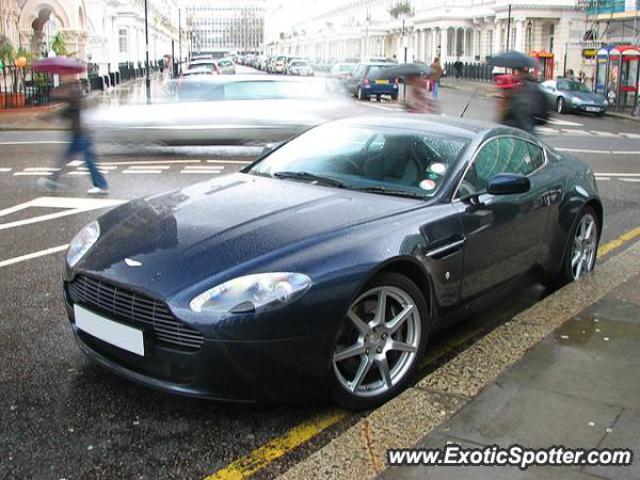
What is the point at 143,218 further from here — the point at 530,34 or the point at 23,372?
the point at 530,34

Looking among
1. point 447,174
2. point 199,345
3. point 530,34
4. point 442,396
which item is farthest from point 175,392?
point 530,34

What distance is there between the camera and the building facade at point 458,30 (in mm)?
58781

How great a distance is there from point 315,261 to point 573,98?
94.3 ft

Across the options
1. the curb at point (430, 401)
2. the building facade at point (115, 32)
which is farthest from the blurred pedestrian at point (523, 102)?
the building facade at point (115, 32)

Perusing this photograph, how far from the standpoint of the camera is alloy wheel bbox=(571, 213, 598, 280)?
19.9 ft

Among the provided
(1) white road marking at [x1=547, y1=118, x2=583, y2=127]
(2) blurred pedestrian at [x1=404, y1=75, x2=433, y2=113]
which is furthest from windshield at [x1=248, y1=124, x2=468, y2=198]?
(1) white road marking at [x1=547, y1=118, x2=583, y2=127]

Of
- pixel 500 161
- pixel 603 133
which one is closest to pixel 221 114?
pixel 500 161

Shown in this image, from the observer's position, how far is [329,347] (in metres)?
3.67

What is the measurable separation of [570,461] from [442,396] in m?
0.75

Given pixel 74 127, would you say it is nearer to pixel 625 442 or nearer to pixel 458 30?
pixel 625 442

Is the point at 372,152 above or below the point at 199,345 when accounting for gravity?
above

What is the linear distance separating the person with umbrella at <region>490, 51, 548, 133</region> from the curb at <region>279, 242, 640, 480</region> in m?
4.46

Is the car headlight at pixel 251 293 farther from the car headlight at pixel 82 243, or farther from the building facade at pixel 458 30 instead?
the building facade at pixel 458 30

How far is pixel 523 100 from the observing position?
9344mm
